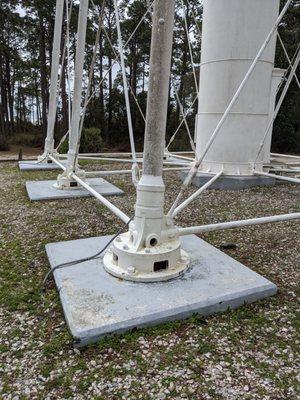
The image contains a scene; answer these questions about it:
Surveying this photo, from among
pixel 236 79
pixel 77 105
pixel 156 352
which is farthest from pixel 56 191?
pixel 156 352

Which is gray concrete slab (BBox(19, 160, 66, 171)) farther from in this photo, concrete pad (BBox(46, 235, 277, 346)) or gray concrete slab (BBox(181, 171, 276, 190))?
concrete pad (BBox(46, 235, 277, 346))

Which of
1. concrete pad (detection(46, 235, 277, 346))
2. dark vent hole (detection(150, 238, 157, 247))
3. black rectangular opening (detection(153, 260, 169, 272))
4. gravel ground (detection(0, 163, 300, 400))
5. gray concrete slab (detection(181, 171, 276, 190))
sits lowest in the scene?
gravel ground (detection(0, 163, 300, 400))

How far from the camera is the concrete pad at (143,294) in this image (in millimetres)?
2041

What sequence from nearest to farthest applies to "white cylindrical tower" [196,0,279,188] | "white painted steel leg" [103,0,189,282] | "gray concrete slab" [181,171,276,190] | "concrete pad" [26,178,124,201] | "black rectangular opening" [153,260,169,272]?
1. "white painted steel leg" [103,0,189,282]
2. "black rectangular opening" [153,260,169,272]
3. "concrete pad" [26,178,124,201]
4. "white cylindrical tower" [196,0,279,188]
5. "gray concrete slab" [181,171,276,190]

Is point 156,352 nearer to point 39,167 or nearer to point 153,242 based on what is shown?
point 153,242

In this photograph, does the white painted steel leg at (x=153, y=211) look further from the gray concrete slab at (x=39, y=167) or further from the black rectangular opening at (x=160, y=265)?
the gray concrete slab at (x=39, y=167)

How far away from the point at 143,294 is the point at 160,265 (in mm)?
311

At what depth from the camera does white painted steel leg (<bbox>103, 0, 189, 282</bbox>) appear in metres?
2.39

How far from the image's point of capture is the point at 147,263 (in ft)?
8.18

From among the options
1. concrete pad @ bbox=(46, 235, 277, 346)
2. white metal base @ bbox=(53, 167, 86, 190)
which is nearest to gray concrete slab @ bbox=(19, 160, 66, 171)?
white metal base @ bbox=(53, 167, 86, 190)

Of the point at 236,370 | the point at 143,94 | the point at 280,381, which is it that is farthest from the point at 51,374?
the point at 143,94

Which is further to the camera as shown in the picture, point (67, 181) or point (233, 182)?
point (233, 182)

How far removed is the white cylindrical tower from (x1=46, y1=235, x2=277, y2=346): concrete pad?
3853mm

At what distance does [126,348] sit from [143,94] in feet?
76.7
